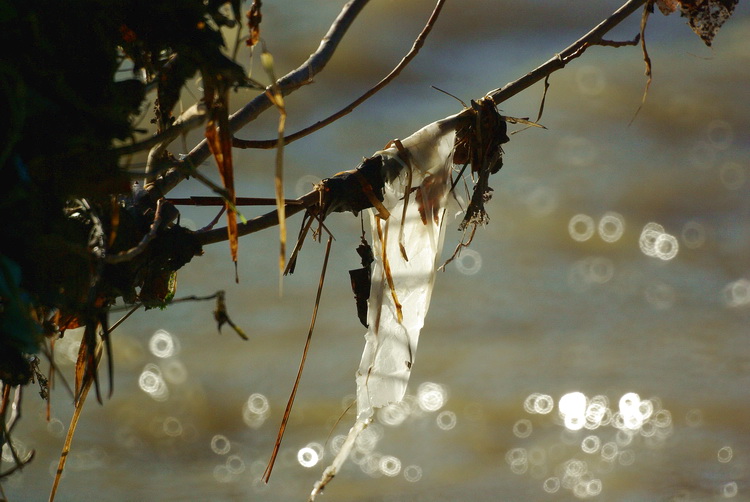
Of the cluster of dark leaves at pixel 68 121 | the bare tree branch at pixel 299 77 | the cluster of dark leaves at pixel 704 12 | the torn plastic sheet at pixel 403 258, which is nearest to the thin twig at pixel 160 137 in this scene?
the cluster of dark leaves at pixel 68 121

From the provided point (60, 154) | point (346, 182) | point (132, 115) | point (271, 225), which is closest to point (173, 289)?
point (271, 225)

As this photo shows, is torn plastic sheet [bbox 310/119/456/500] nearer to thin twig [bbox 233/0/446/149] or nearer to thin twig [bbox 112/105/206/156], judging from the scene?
thin twig [bbox 233/0/446/149]

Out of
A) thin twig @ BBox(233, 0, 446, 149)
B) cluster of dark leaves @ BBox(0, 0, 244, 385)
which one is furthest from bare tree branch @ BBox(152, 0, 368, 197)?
cluster of dark leaves @ BBox(0, 0, 244, 385)

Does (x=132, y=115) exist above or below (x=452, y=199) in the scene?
below

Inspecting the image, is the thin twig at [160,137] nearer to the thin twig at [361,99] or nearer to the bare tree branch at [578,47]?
the thin twig at [361,99]

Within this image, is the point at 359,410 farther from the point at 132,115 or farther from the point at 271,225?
the point at 132,115

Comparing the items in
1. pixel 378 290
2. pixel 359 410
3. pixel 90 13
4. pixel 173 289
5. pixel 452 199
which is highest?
pixel 452 199

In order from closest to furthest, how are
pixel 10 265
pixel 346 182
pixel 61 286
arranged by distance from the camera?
1. pixel 10 265
2. pixel 61 286
3. pixel 346 182

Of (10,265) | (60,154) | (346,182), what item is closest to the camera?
(10,265)
